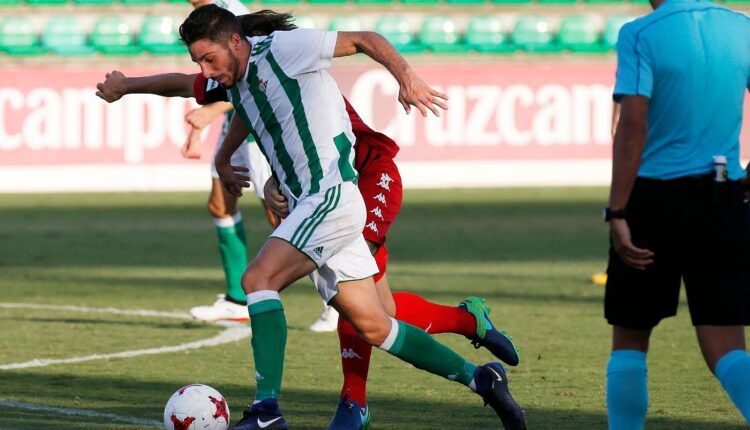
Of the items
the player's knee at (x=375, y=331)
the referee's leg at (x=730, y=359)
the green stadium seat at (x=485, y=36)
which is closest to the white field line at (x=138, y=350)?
the player's knee at (x=375, y=331)

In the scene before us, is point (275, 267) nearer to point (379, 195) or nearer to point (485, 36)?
point (379, 195)

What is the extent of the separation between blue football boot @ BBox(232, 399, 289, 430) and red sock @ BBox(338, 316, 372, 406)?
53cm

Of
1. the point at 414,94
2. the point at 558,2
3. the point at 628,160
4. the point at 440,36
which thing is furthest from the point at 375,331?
the point at 558,2

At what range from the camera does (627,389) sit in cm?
438

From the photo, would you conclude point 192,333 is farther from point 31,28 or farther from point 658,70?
point 31,28

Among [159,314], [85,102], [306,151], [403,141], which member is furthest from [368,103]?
[306,151]

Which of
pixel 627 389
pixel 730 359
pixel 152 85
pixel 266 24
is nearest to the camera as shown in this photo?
pixel 730 359

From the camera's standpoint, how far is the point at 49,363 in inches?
275

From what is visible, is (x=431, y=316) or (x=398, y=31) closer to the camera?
(x=431, y=316)

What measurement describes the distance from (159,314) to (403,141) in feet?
33.2

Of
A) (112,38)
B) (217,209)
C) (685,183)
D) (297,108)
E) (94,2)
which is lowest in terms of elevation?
(112,38)

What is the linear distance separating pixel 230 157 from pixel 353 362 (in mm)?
975

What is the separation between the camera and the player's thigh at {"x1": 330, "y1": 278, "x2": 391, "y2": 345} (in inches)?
198

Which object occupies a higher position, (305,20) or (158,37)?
(305,20)
